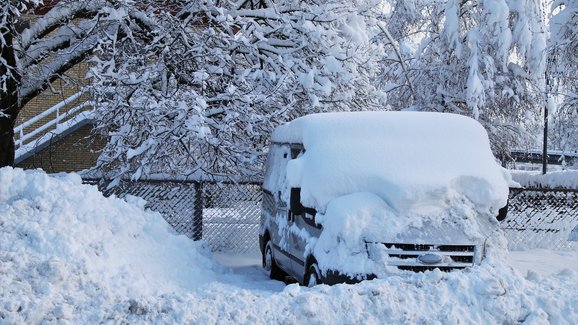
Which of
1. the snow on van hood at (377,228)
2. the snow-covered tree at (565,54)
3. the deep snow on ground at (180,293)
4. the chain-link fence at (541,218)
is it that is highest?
the snow-covered tree at (565,54)

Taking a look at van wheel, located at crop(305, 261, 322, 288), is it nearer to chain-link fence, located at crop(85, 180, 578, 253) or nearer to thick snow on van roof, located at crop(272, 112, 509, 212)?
thick snow on van roof, located at crop(272, 112, 509, 212)

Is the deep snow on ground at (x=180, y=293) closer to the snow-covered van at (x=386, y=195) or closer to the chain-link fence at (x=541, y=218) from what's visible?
the snow-covered van at (x=386, y=195)

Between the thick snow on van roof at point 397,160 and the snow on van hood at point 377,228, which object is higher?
the thick snow on van roof at point 397,160

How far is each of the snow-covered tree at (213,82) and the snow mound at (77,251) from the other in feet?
7.43

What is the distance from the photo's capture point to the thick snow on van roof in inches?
Answer: 278

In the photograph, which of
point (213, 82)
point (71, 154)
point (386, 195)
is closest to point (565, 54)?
point (213, 82)

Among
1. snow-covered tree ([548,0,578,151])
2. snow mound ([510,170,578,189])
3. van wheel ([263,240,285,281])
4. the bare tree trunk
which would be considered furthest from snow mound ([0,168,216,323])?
snow-covered tree ([548,0,578,151])

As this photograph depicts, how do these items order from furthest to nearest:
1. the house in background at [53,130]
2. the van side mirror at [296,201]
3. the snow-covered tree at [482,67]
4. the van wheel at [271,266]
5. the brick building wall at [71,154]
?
the brick building wall at [71,154] → the snow-covered tree at [482,67] → the house in background at [53,130] → the van wheel at [271,266] → the van side mirror at [296,201]

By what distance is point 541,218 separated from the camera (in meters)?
13.9

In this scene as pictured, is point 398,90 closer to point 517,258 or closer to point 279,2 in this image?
point 279,2

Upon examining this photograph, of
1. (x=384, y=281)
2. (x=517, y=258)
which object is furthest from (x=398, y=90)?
(x=384, y=281)

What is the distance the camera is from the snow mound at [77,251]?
18.9 ft

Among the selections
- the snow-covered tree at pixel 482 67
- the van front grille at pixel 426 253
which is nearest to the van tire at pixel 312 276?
the van front grille at pixel 426 253

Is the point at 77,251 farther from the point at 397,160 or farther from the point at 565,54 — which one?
the point at 565,54
